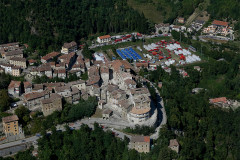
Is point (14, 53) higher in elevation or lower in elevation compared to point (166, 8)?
lower


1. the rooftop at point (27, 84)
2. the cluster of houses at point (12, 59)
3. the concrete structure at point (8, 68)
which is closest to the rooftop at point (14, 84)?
the rooftop at point (27, 84)

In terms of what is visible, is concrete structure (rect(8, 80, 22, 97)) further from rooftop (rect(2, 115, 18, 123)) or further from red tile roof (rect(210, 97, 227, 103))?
red tile roof (rect(210, 97, 227, 103))

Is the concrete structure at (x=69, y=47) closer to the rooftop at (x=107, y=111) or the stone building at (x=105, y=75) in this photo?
the stone building at (x=105, y=75)

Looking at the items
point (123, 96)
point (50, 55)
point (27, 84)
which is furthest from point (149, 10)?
point (27, 84)

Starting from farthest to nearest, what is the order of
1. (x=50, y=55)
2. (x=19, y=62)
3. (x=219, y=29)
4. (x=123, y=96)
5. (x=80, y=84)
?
(x=219, y=29)
(x=50, y=55)
(x=19, y=62)
(x=80, y=84)
(x=123, y=96)

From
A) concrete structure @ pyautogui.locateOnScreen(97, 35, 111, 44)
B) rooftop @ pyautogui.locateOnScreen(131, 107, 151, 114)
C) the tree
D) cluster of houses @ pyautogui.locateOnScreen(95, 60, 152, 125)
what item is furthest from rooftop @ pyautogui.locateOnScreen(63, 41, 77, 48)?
rooftop @ pyautogui.locateOnScreen(131, 107, 151, 114)

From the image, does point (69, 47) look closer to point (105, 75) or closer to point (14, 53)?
point (14, 53)
